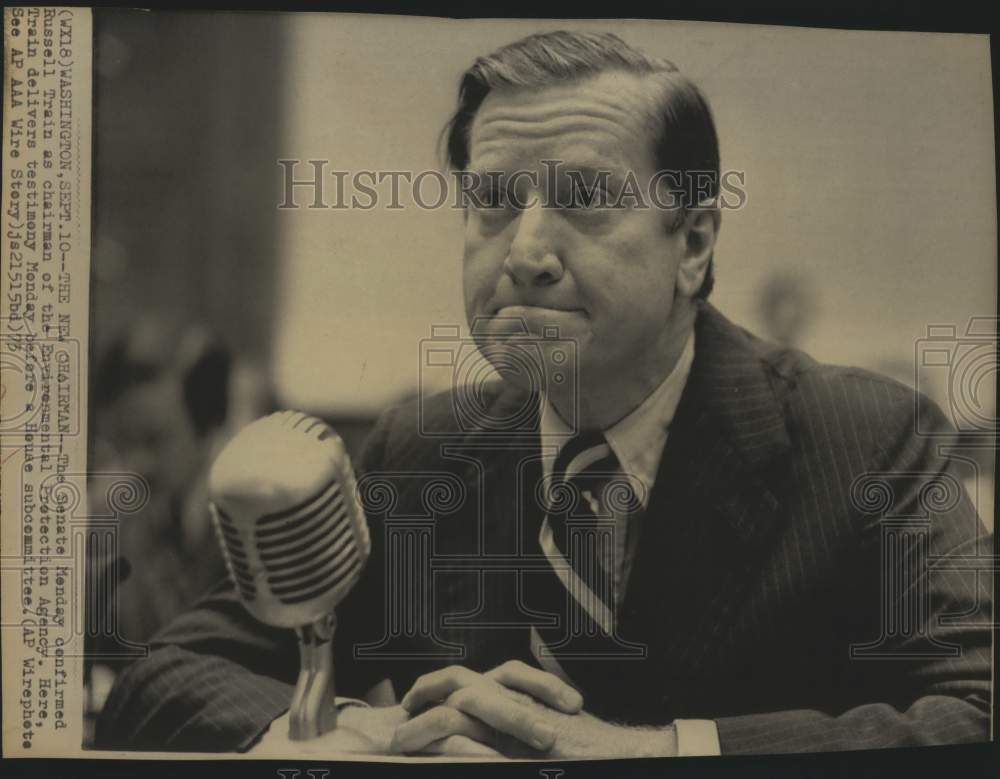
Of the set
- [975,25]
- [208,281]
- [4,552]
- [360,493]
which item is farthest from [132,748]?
[975,25]

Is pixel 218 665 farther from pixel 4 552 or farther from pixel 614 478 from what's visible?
pixel 614 478

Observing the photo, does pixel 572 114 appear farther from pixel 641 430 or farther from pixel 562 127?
pixel 641 430

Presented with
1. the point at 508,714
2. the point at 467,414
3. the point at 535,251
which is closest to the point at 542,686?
the point at 508,714

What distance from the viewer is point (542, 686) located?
5.96 feet

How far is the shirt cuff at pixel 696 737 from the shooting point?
184 cm

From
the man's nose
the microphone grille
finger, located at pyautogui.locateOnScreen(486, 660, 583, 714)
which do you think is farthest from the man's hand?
the man's nose

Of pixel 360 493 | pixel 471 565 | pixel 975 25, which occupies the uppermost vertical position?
pixel 975 25

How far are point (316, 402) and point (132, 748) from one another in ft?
2.46

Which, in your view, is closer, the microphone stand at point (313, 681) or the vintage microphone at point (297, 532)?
the vintage microphone at point (297, 532)

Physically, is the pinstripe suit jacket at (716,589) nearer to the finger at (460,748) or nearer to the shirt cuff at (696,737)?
the shirt cuff at (696,737)

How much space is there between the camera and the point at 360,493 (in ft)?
6.05

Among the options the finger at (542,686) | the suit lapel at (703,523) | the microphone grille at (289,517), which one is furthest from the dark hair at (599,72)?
the finger at (542,686)

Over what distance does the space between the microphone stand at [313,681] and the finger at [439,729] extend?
16 centimetres

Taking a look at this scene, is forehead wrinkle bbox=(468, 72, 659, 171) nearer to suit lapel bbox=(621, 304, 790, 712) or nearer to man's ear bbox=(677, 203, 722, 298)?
man's ear bbox=(677, 203, 722, 298)
